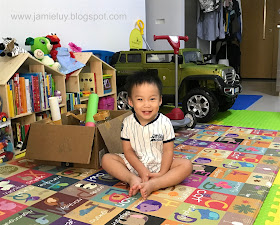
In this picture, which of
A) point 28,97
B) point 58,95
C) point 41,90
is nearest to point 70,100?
point 58,95

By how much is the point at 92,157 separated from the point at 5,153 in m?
0.63

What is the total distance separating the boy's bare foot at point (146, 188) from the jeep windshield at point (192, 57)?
2088 mm

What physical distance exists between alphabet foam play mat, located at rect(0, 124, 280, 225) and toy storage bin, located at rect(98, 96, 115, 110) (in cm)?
112

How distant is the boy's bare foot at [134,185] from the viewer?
150 centimetres

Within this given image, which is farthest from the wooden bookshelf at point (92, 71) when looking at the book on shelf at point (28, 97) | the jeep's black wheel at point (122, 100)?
the book on shelf at point (28, 97)

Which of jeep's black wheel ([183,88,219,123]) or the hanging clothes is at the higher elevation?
the hanging clothes

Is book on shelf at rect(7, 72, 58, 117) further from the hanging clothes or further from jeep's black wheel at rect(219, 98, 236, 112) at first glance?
the hanging clothes

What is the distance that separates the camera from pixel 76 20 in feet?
10.7

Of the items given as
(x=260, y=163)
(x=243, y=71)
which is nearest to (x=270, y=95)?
(x=243, y=71)

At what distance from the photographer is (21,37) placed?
2.66 meters

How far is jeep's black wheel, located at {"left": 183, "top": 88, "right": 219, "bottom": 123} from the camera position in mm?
3088

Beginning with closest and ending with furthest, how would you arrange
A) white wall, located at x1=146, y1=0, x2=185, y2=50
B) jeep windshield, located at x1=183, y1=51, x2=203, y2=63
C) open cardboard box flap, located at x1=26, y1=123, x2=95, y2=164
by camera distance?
1. open cardboard box flap, located at x1=26, y1=123, x2=95, y2=164
2. jeep windshield, located at x1=183, y1=51, x2=203, y2=63
3. white wall, located at x1=146, y1=0, x2=185, y2=50

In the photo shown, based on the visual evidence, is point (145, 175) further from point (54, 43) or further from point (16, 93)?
point (54, 43)

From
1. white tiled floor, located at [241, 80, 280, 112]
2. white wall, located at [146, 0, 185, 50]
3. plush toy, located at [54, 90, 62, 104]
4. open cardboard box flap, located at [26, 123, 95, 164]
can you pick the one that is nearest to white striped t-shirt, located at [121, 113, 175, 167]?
open cardboard box flap, located at [26, 123, 95, 164]
